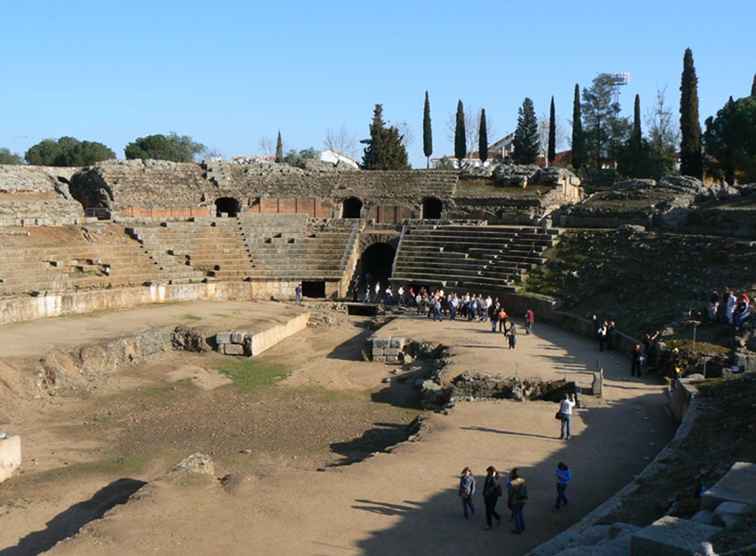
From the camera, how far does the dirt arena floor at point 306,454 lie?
10953mm

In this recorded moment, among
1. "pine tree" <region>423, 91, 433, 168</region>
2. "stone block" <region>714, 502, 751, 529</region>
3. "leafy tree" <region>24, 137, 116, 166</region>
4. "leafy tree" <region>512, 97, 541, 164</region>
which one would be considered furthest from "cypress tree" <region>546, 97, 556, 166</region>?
"stone block" <region>714, 502, 751, 529</region>

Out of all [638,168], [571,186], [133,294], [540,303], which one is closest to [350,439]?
[540,303]

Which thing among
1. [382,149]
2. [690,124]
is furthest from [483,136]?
[690,124]

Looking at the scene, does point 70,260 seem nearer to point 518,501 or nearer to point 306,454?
point 306,454

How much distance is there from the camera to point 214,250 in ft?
115

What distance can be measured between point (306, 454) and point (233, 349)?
29.4ft

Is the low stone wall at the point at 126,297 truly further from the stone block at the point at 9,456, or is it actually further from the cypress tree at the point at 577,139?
the cypress tree at the point at 577,139

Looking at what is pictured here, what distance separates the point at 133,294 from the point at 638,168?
34.2 m

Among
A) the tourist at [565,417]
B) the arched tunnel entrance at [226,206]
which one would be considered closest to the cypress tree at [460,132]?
the arched tunnel entrance at [226,206]

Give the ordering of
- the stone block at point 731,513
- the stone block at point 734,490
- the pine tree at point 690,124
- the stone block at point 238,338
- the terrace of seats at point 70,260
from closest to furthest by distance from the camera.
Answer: the stone block at point 731,513 < the stone block at point 734,490 < the stone block at point 238,338 < the terrace of seats at point 70,260 < the pine tree at point 690,124

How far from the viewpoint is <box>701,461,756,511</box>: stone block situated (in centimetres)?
929

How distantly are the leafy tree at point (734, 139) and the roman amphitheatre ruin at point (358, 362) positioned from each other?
8.13m

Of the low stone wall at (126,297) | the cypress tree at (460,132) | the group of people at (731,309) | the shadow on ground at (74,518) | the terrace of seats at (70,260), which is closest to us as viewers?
the shadow on ground at (74,518)

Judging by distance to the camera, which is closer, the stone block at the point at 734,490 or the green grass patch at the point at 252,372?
the stone block at the point at 734,490
